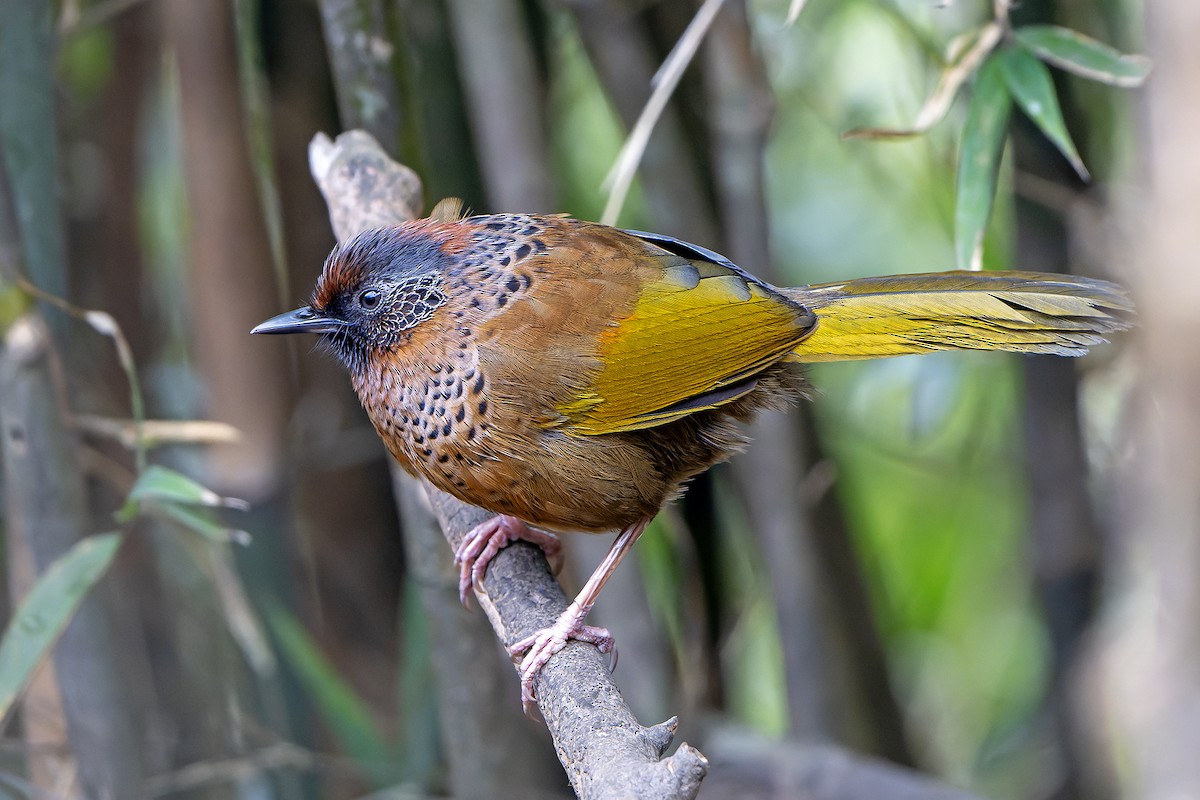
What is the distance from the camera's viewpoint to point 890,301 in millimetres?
2441

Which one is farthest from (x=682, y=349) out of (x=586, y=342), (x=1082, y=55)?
(x=1082, y=55)

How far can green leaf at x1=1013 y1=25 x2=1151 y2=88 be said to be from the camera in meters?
2.27

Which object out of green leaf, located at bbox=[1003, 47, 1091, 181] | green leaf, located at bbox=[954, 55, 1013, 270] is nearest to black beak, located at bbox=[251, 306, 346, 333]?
green leaf, located at bbox=[954, 55, 1013, 270]

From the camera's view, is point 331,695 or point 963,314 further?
point 331,695

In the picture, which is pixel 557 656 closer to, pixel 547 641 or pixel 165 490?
pixel 547 641

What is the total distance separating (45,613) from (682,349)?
1.41 meters

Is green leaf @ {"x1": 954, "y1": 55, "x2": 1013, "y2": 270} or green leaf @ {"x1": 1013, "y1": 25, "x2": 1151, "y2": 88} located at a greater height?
green leaf @ {"x1": 1013, "y1": 25, "x2": 1151, "y2": 88}

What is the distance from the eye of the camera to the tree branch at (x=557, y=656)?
1470 millimetres

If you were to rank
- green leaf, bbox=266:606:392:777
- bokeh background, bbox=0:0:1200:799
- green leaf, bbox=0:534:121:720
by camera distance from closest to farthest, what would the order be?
green leaf, bbox=0:534:121:720 → bokeh background, bbox=0:0:1200:799 → green leaf, bbox=266:606:392:777

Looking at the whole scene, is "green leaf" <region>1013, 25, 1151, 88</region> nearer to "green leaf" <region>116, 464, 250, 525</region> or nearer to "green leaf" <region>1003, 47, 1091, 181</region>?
"green leaf" <region>1003, 47, 1091, 181</region>

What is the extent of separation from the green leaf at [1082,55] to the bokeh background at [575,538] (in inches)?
3.0

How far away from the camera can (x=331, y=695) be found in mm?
3090

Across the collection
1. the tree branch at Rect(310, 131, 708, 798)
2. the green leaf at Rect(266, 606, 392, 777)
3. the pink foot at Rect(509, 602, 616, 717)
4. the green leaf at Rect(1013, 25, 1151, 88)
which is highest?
the green leaf at Rect(1013, 25, 1151, 88)

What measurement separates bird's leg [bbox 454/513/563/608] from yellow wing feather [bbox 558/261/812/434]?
0.32 meters
